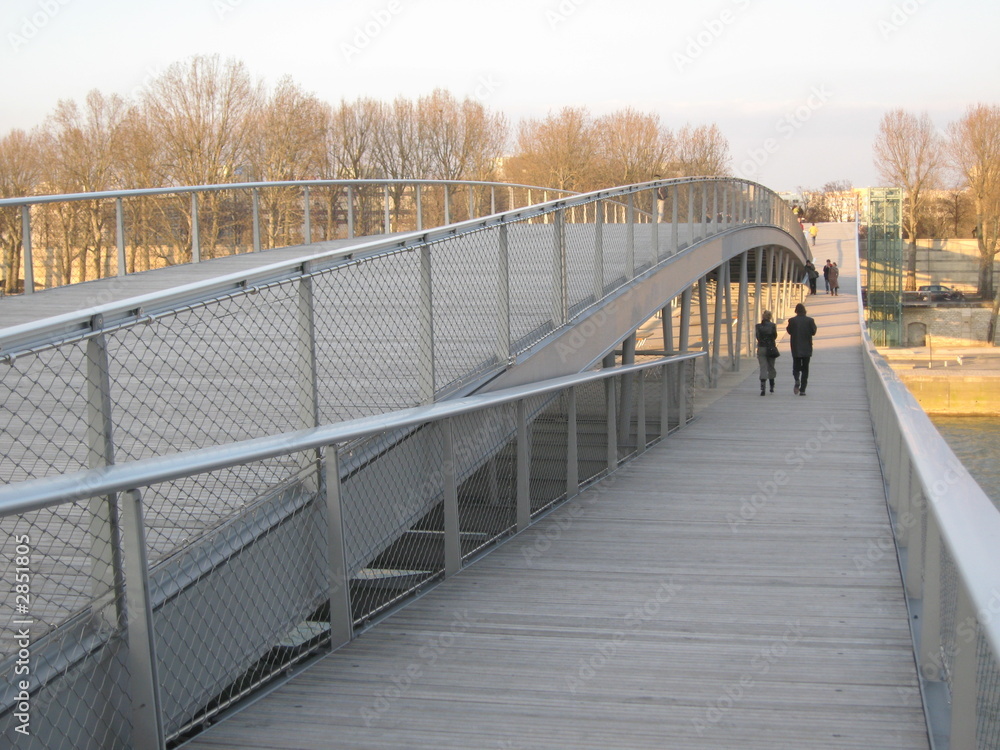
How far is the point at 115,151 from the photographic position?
122ft

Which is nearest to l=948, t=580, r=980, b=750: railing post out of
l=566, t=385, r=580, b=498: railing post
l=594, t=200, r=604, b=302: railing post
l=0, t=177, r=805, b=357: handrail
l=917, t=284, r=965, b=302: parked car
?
l=0, t=177, r=805, b=357: handrail

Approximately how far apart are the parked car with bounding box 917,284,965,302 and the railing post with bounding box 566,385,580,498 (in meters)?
72.2

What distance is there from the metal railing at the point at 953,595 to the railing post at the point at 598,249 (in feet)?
17.9

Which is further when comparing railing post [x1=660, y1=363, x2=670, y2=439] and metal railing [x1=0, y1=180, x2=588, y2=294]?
metal railing [x1=0, y1=180, x2=588, y2=294]

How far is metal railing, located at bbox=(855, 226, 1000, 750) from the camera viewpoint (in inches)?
101

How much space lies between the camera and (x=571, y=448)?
27.7ft

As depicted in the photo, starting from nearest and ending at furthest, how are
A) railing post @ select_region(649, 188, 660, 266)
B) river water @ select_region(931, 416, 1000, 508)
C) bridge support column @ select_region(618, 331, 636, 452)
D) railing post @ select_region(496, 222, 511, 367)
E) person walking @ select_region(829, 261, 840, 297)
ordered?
railing post @ select_region(496, 222, 511, 367) → bridge support column @ select_region(618, 331, 636, 452) → railing post @ select_region(649, 188, 660, 266) → river water @ select_region(931, 416, 1000, 508) → person walking @ select_region(829, 261, 840, 297)

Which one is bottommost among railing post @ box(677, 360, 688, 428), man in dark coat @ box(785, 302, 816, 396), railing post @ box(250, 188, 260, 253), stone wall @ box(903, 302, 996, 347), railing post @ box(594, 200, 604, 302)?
stone wall @ box(903, 302, 996, 347)

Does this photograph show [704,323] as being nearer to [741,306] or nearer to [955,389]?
[741,306]

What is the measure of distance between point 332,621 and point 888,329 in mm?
54017

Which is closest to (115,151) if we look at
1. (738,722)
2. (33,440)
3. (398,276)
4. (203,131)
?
(203,131)

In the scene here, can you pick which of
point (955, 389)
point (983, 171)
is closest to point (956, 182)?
point (983, 171)

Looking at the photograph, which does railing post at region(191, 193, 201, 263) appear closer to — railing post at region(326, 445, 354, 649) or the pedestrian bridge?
the pedestrian bridge

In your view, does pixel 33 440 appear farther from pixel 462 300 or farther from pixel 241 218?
pixel 241 218
